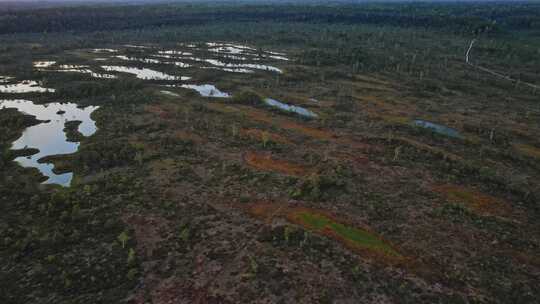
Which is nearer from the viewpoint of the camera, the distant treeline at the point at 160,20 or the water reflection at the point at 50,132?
the water reflection at the point at 50,132

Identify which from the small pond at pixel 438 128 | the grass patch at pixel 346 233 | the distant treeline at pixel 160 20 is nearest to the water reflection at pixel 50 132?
the grass patch at pixel 346 233

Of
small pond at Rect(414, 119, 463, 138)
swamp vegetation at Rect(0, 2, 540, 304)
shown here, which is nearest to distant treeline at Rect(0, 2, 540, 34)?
swamp vegetation at Rect(0, 2, 540, 304)

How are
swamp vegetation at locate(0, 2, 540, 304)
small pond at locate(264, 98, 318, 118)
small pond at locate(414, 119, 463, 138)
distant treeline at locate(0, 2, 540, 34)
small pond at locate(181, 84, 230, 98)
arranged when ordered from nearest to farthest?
1. swamp vegetation at locate(0, 2, 540, 304)
2. small pond at locate(414, 119, 463, 138)
3. small pond at locate(264, 98, 318, 118)
4. small pond at locate(181, 84, 230, 98)
5. distant treeline at locate(0, 2, 540, 34)

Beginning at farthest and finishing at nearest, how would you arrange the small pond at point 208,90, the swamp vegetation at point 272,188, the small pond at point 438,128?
the small pond at point 208,90 < the small pond at point 438,128 < the swamp vegetation at point 272,188

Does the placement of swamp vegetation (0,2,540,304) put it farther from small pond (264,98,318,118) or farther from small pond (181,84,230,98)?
small pond (264,98,318,118)

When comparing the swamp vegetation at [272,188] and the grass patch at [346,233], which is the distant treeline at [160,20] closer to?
the swamp vegetation at [272,188]

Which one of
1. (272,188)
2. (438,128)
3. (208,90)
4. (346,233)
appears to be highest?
(438,128)

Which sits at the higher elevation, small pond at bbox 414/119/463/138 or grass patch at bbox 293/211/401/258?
small pond at bbox 414/119/463/138

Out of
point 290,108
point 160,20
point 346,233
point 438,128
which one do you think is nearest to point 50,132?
point 290,108

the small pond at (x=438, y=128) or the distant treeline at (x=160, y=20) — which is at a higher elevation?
the distant treeline at (x=160, y=20)

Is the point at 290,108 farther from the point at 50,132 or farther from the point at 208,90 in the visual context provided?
the point at 50,132

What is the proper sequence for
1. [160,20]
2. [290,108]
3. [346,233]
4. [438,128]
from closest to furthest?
1. [346,233]
2. [438,128]
3. [290,108]
4. [160,20]
